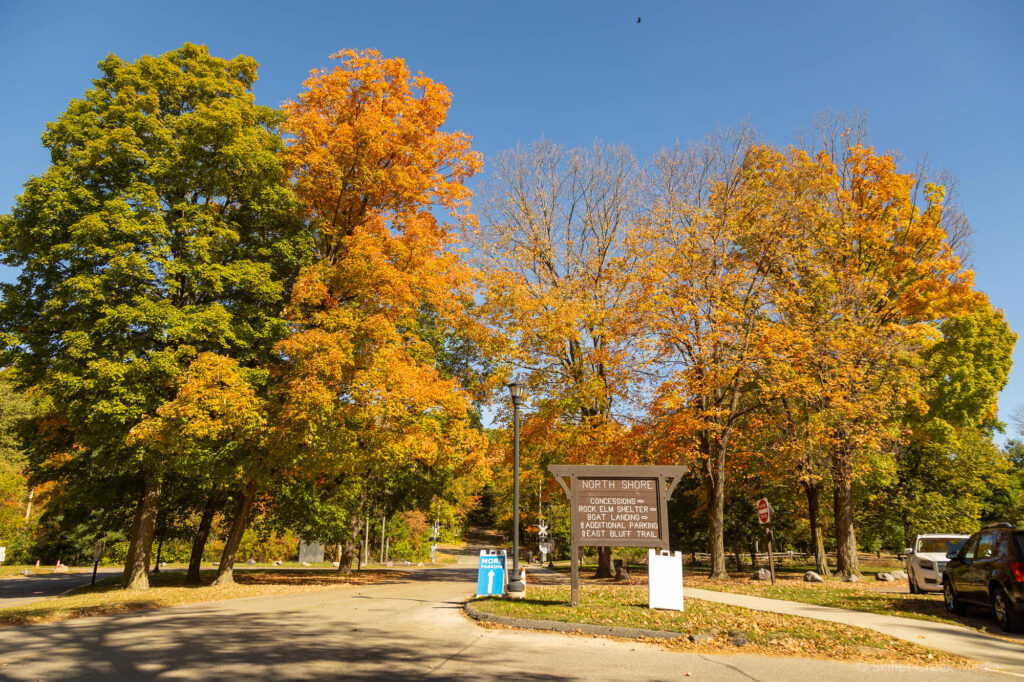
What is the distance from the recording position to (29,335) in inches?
609

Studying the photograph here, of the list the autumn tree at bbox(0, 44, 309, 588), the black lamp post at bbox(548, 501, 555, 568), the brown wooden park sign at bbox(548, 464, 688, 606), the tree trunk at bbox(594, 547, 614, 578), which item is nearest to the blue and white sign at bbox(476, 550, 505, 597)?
the brown wooden park sign at bbox(548, 464, 688, 606)

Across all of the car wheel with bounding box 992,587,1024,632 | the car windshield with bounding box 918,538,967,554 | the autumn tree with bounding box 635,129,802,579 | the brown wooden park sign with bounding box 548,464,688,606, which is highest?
the autumn tree with bounding box 635,129,802,579

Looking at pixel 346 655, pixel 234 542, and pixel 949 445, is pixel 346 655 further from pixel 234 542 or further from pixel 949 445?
pixel 949 445

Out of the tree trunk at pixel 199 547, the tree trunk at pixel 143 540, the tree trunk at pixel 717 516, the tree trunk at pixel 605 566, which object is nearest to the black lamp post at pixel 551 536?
the tree trunk at pixel 605 566

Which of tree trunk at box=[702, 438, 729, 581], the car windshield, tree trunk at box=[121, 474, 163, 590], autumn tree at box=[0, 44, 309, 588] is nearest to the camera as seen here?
autumn tree at box=[0, 44, 309, 588]

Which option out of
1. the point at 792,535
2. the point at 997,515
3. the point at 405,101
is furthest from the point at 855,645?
the point at 997,515

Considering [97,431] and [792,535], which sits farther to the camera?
[792,535]

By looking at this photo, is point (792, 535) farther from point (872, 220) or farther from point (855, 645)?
point (855, 645)

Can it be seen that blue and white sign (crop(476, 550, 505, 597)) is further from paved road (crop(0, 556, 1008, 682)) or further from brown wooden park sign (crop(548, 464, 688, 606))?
paved road (crop(0, 556, 1008, 682))

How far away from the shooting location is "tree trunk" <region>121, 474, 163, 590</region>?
1625 centimetres

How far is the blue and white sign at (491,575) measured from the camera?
1330 centimetres

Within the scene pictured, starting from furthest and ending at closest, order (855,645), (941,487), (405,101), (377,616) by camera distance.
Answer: (941,487) → (405,101) → (377,616) → (855,645)

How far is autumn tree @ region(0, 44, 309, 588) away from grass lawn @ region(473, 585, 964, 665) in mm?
10546

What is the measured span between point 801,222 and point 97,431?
2388 centimetres
